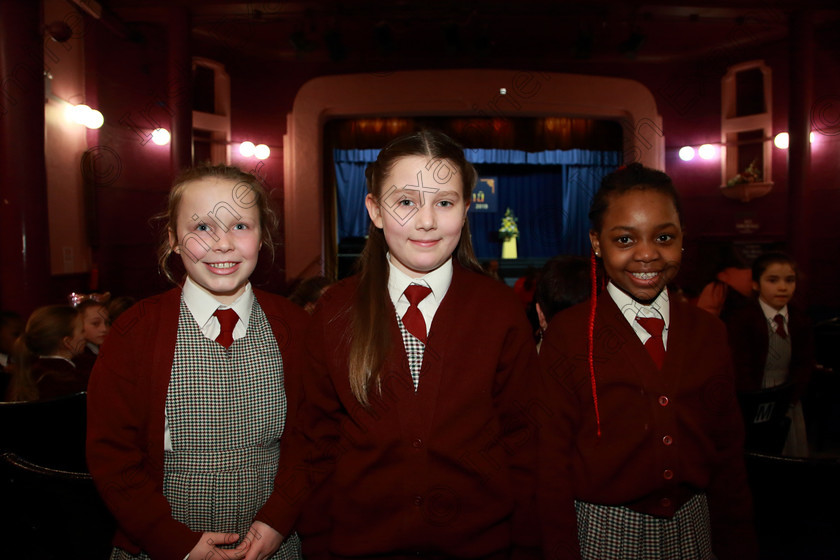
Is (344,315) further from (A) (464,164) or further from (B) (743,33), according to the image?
(B) (743,33)

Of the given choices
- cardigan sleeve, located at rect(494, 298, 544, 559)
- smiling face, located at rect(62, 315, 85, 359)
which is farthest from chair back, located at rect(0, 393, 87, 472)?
cardigan sleeve, located at rect(494, 298, 544, 559)

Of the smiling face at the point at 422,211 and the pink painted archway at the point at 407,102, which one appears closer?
the smiling face at the point at 422,211

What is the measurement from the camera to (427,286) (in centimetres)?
105

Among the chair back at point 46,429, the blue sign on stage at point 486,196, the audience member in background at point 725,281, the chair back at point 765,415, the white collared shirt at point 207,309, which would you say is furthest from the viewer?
the blue sign on stage at point 486,196

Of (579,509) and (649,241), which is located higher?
(649,241)

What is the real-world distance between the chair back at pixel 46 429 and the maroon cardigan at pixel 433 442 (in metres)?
0.64

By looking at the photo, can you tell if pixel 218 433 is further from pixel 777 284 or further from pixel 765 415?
pixel 777 284

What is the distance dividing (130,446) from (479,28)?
614 centimetres

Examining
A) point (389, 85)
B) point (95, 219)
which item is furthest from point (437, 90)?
point (95, 219)

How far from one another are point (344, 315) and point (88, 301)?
1896 millimetres

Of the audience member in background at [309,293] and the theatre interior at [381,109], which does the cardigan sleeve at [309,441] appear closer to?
the audience member in background at [309,293]

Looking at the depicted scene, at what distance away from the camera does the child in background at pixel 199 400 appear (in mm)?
991

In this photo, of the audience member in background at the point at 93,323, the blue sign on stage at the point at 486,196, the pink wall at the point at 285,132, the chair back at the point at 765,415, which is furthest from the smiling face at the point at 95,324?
the blue sign on stage at the point at 486,196

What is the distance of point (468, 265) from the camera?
1.14 metres
